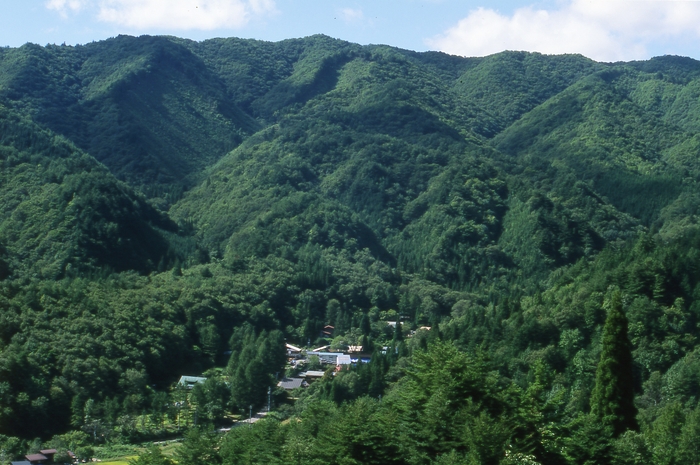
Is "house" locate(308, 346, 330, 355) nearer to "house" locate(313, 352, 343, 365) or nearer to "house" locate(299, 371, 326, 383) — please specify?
"house" locate(313, 352, 343, 365)

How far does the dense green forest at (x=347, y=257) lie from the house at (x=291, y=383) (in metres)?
0.91

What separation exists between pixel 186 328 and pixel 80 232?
1686cm

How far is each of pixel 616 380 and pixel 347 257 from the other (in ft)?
217

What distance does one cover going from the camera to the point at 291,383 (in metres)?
67.4

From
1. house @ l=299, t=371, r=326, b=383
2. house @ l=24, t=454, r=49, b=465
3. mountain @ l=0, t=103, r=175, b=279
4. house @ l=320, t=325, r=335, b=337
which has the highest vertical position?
mountain @ l=0, t=103, r=175, b=279

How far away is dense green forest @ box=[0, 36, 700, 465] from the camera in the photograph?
109ft

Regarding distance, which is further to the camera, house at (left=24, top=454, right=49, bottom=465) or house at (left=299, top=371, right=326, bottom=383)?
house at (left=299, top=371, right=326, bottom=383)

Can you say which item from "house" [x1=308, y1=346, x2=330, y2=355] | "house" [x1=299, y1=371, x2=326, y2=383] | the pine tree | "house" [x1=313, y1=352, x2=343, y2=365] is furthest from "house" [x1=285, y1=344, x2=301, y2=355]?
the pine tree

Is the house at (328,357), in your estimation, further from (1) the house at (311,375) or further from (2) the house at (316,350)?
(1) the house at (311,375)

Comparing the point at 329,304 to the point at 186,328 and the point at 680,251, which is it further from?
the point at 680,251

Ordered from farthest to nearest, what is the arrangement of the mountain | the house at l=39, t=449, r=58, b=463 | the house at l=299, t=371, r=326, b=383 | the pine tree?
the mountain, the house at l=299, t=371, r=326, b=383, the house at l=39, t=449, r=58, b=463, the pine tree

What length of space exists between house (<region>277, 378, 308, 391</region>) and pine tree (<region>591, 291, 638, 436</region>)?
34772 mm

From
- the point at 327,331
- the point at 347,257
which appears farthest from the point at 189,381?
the point at 347,257

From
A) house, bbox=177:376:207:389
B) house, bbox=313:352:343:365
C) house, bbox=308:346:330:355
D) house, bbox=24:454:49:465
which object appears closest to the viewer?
house, bbox=24:454:49:465
